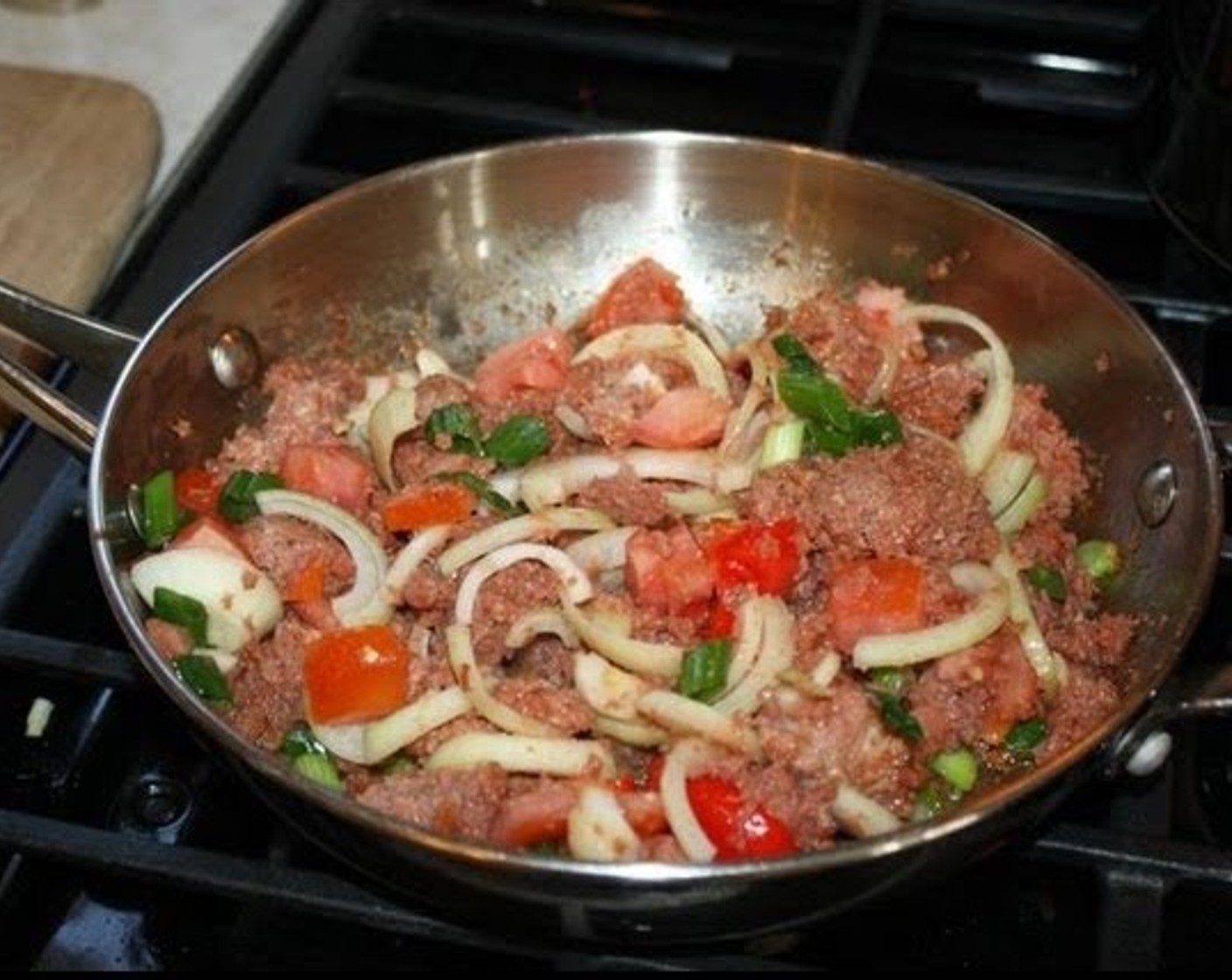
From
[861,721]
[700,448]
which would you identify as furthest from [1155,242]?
[861,721]

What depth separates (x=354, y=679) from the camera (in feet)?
4.50

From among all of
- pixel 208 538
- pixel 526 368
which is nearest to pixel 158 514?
pixel 208 538

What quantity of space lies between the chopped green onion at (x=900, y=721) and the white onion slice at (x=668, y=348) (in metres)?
0.40

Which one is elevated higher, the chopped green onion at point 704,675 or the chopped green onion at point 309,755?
the chopped green onion at point 704,675

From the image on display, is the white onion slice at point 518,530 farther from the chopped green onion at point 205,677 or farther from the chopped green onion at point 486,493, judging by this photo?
the chopped green onion at point 205,677

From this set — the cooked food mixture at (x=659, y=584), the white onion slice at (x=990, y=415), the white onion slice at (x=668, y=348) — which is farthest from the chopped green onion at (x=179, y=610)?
the white onion slice at (x=990, y=415)

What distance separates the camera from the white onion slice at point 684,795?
123 cm

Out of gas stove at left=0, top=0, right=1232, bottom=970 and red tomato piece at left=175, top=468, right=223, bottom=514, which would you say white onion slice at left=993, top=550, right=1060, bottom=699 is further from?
red tomato piece at left=175, top=468, right=223, bottom=514

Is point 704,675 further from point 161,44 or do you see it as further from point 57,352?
point 161,44

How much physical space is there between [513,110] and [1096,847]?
3.45 feet

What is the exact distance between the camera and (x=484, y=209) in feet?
5.77

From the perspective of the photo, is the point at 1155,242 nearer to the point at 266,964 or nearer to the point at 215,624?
the point at 215,624

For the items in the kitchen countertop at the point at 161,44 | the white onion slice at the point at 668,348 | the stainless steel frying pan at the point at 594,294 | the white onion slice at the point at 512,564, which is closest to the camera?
the stainless steel frying pan at the point at 594,294

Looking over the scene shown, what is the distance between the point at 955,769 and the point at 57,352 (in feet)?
2.80
